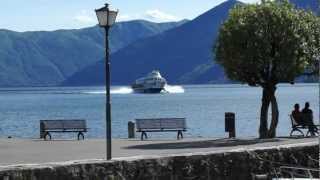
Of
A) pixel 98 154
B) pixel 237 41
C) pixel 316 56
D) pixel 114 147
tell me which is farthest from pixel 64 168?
pixel 316 56

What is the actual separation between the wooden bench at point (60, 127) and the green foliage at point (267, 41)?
376 inches

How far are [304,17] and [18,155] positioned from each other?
12.4 m

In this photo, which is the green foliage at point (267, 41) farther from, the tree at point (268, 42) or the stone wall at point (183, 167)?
the stone wall at point (183, 167)

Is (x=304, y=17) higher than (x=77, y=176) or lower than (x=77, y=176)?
higher

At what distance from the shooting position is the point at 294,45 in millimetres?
27594

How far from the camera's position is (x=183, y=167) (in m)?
15.0

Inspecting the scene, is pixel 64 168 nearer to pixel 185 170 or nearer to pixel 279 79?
pixel 185 170

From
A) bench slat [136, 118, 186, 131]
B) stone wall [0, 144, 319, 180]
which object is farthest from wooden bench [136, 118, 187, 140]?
stone wall [0, 144, 319, 180]

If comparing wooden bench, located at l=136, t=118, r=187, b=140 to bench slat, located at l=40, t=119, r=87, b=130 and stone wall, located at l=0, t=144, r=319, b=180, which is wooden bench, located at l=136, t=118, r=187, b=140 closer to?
bench slat, located at l=40, t=119, r=87, b=130

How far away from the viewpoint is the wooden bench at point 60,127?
34312mm

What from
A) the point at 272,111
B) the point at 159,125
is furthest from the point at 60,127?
the point at 272,111

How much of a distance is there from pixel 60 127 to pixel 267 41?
11.8 metres

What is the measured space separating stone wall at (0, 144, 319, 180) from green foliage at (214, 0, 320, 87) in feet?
35.2

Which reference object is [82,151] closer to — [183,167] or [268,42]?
[183,167]
